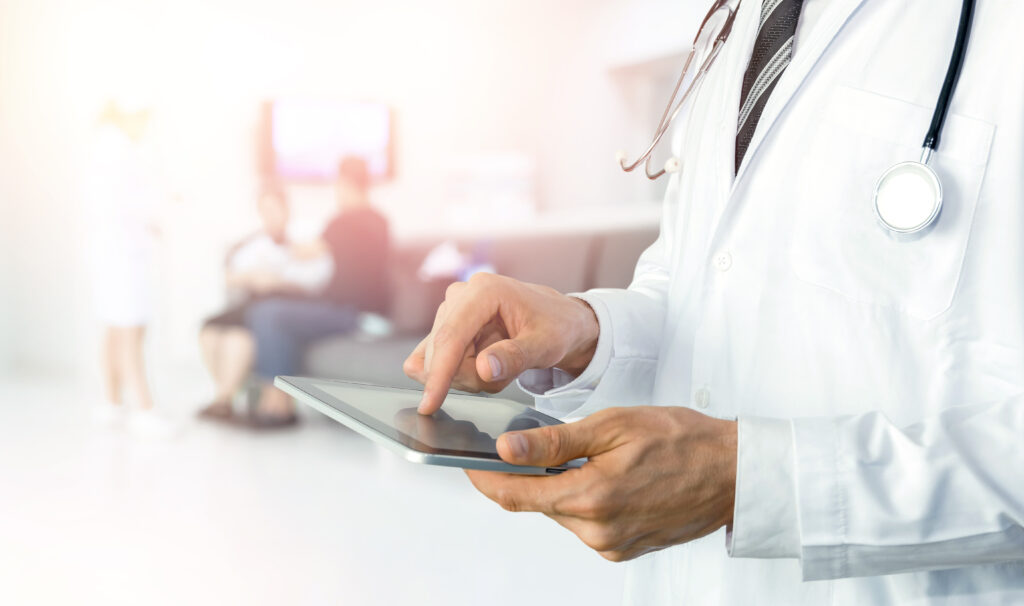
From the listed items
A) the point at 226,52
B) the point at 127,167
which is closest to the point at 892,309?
the point at 127,167

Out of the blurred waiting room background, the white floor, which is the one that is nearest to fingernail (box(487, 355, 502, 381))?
the white floor

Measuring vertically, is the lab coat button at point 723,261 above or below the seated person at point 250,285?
above

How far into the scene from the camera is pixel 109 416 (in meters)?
4.34

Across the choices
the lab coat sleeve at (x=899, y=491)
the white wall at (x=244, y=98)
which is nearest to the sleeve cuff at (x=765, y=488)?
the lab coat sleeve at (x=899, y=491)

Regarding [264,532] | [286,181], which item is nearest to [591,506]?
[264,532]

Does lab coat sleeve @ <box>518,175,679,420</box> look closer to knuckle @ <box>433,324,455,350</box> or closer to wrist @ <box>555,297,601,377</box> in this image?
wrist @ <box>555,297,601,377</box>

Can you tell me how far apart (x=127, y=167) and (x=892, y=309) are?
4318 mm

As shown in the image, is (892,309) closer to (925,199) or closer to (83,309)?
(925,199)

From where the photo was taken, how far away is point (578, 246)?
354cm

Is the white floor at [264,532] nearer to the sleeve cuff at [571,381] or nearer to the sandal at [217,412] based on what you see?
the sandal at [217,412]

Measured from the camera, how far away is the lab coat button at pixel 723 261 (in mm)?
765

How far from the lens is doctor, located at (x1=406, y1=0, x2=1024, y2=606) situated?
57 centimetres

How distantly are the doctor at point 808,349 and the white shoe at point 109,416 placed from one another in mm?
4122

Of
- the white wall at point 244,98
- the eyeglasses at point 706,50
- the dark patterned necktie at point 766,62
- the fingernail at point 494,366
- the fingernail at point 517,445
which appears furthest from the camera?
the white wall at point 244,98
